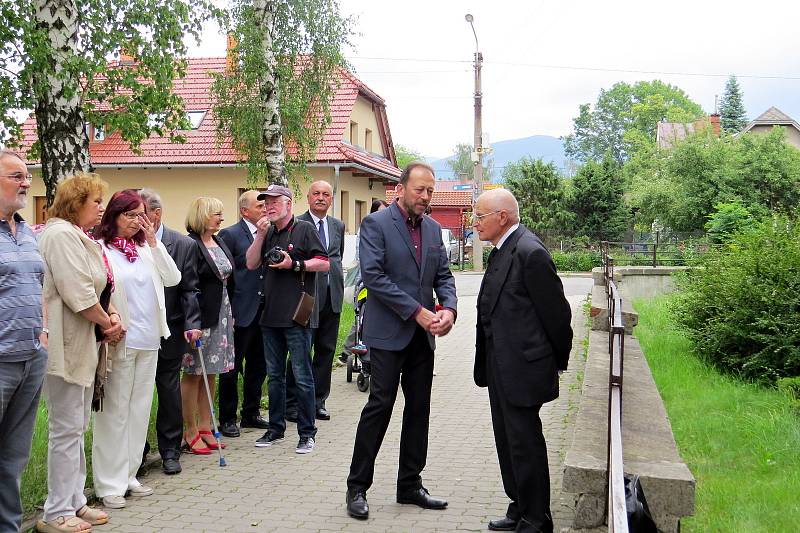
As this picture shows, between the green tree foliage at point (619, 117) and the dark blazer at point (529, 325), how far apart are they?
320 ft

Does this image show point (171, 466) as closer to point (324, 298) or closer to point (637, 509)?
point (324, 298)

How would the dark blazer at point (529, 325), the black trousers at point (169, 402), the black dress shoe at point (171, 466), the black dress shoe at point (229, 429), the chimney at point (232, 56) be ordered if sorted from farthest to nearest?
the chimney at point (232, 56) < the black dress shoe at point (229, 429) < the black trousers at point (169, 402) < the black dress shoe at point (171, 466) < the dark blazer at point (529, 325)

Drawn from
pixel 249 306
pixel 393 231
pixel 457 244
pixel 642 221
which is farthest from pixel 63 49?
pixel 642 221

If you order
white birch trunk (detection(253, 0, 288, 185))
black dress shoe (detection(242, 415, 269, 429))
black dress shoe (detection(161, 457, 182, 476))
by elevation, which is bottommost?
black dress shoe (detection(242, 415, 269, 429))

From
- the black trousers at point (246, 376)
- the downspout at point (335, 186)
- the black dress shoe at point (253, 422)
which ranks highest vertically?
the downspout at point (335, 186)

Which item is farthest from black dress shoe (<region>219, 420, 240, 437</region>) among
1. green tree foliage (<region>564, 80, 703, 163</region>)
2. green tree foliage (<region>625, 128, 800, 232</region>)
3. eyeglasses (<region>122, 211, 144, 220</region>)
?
green tree foliage (<region>564, 80, 703, 163</region>)

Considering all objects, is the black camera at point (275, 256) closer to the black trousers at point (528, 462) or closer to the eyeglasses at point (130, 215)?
the eyeglasses at point (130, 215)

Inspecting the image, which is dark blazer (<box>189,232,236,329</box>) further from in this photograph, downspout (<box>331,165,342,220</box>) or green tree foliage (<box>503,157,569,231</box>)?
green tree foliage (<box>503,157,569,231</box>)

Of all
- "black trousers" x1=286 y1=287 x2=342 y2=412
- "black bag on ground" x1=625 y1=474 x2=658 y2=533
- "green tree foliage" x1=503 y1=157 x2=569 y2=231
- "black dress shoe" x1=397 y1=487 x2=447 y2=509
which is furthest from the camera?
"green tree foliage" x1=503 y1=157 x2=569 y2=231

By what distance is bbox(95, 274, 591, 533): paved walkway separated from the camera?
5.54 meters

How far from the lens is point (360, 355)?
10195 mm

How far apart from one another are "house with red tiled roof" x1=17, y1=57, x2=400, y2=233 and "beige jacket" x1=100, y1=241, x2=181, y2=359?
22.1 meters

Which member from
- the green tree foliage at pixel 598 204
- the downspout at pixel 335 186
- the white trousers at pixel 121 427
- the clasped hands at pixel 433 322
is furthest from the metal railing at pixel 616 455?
the green tree foliage at pixel 598 204

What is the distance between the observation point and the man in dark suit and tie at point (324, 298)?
8.45 meters
